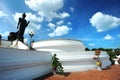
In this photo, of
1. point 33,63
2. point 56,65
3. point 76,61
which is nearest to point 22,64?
point 33,63

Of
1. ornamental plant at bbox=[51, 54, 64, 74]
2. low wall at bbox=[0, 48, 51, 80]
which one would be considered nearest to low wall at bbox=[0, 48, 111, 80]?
low wall at bbox=[0, 48, 51, 80]

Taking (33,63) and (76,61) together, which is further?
(76,61)

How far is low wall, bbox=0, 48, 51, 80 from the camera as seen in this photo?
27.8 feet

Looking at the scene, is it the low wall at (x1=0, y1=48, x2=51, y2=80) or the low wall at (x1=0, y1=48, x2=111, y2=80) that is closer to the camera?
the low wall at (x1=0, y1=48, x2=51, y2=80)

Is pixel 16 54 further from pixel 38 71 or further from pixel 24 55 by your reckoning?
pixel 38 71

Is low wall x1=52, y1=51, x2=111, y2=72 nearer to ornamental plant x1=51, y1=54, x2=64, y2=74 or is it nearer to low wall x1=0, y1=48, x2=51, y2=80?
ornamental plant x1=51, y1=54, x2=64, y2=74

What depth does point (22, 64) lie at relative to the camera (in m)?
10.1

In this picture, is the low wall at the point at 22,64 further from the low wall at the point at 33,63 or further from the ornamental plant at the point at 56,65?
the ornamental plant at the point at 56,65

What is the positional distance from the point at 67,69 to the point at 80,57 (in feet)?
5.79

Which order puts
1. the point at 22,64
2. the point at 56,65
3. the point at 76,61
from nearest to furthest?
A: the point at 22,64
the point at 56,65
the point at 76,61

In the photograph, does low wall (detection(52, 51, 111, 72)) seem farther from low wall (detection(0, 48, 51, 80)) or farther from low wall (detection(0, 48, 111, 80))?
low wall (detection(0, 48, 51, 80))

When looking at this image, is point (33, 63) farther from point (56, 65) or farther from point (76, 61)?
point (76, 61)

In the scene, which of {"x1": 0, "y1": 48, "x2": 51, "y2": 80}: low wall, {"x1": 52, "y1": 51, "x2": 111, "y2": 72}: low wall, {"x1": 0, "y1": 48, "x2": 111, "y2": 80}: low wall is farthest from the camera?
{"x1": 52, "y1": 51, "x2": 111, "y2": 72}: low wall

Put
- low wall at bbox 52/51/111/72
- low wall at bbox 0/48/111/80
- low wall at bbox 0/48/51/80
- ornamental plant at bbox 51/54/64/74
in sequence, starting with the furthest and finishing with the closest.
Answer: low wall at bbox 52/51/111/72 < ornamental plant at bbox 51/54/64/74 < low wall at bbox 0/48/111/80 < low wall at bbox 0/48/51/80
